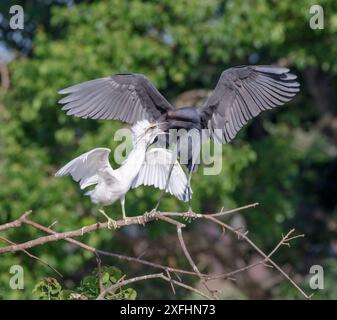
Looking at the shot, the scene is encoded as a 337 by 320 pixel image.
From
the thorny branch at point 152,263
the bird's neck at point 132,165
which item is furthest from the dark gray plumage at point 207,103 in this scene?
the thorny branch at point 152,263

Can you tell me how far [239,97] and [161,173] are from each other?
55 centimetres

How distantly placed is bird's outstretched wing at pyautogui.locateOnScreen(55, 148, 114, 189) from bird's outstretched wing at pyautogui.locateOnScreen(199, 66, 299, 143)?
2.58 feet

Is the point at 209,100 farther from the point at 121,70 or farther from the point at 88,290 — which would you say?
the point at 121,70

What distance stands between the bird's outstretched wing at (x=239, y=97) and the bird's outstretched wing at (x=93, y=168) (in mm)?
786

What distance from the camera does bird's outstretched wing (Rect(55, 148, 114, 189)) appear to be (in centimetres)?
387

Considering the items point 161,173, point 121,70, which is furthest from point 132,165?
point 121,70

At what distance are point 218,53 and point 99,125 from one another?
1.08 meters

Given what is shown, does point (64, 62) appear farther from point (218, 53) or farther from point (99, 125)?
point (218, 53)

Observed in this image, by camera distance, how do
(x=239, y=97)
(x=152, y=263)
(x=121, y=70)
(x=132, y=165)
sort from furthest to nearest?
1. (x=121, y=70)
2. (x=239, y=97)
3. (x=132, y=165)
4. (x=152, y=263)

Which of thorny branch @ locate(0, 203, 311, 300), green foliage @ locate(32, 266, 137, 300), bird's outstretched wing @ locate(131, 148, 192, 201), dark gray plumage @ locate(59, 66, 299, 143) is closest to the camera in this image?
thorny branch @ locate(0, 203, 311, 300)

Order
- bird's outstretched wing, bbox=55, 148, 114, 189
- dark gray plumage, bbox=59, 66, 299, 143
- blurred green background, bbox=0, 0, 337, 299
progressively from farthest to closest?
1. blurred green background, bbox=0, 0, 337, 299
2. dark gray plumage, bbox=59, 66, 299, 143
3. bird's outstretched wing, bbox=55, 148, 114, 189

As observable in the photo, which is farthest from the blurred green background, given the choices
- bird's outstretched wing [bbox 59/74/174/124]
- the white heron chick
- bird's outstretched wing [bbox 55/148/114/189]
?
bird's outstretched wing [bbox 55/148/114/189]

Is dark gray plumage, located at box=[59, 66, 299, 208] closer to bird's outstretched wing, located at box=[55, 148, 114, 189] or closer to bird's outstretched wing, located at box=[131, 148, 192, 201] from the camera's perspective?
bird's outstretched wing, located at box=[131, 148, 192, 201]

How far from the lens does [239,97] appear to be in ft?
14.9
